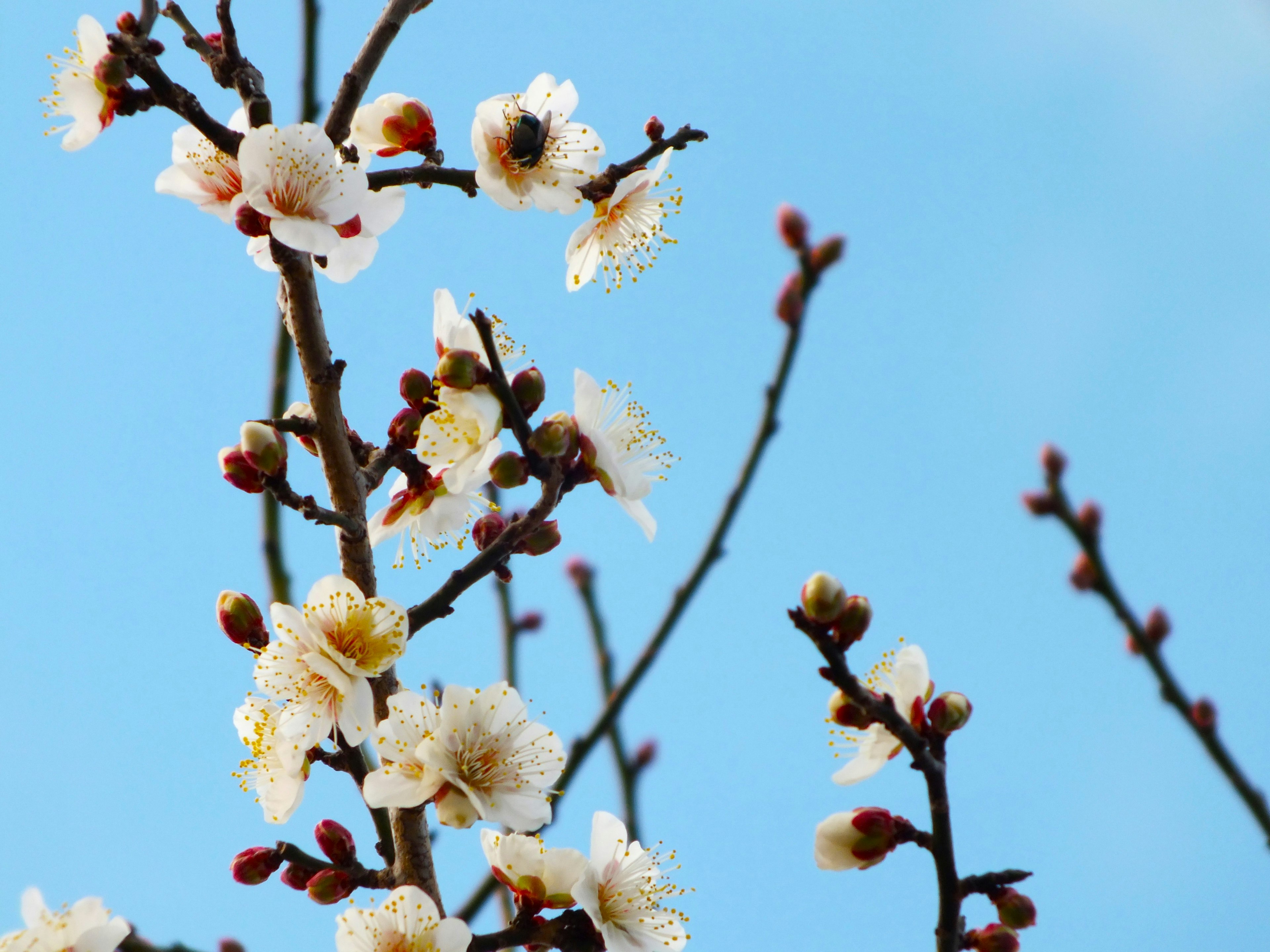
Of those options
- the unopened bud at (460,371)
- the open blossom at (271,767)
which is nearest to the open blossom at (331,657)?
the open blossom at (271,767)

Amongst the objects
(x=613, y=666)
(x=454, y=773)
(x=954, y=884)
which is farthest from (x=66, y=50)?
(x=954, y=884)

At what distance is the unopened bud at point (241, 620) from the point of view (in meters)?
1.94

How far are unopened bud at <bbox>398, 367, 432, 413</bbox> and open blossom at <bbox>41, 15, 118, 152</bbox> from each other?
0.76 metres

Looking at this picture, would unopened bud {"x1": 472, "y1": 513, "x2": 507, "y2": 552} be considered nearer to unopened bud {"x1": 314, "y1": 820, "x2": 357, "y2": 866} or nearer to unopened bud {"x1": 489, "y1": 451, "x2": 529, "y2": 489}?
unopened bud {"x1": 489, "y1": 451, "x2": 529, "y2": 489}

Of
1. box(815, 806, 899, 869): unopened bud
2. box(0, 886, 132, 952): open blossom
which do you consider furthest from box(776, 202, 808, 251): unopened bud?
box(0, 886, 132, 952): open blossom

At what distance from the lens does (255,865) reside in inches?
74.9

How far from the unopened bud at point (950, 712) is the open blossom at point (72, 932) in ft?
4.58

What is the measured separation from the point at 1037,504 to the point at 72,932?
1953mm

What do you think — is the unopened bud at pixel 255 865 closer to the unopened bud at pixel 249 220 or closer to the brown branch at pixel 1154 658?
the unopened bud at pixel 249 220

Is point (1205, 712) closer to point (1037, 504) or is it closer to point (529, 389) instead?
point (1037, 504)

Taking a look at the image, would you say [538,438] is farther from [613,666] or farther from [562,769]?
[613,666]

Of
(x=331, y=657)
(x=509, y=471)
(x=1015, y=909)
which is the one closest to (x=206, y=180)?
(x=509, y=471)

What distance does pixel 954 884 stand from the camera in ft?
4.89

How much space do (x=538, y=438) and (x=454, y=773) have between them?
1.84 feet
